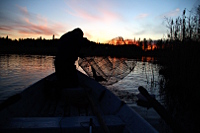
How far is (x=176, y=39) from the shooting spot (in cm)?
612

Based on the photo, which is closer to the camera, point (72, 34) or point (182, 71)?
point (72, 34)

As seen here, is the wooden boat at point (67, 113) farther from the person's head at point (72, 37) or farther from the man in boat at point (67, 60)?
the person's head at point (72, 37)

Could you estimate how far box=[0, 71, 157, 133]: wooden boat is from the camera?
6.72 feet

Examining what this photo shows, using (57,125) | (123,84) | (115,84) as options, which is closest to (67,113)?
(57,125)

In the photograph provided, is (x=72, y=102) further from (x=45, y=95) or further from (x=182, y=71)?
(x=182, y=71)

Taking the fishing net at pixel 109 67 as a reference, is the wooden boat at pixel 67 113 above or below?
below

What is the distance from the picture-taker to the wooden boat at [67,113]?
2047 mm

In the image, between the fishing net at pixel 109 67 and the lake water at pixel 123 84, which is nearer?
the lake water at pixel 123 84

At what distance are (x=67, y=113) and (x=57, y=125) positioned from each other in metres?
1.12

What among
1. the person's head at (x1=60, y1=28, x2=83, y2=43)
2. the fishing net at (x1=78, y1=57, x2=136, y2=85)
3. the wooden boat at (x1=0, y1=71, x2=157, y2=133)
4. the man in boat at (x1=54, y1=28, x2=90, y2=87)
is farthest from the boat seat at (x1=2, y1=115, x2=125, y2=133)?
the fishing net at (x1=78, y1=57, x2=136, y2=85)

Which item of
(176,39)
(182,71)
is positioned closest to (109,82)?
(182,71)

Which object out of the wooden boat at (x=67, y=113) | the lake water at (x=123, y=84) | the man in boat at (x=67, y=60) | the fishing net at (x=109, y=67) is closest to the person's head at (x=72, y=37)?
the man in boat at (x=67, y=60)

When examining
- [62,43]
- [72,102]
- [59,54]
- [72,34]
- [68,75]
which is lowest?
[72,102]

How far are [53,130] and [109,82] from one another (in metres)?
4.67
